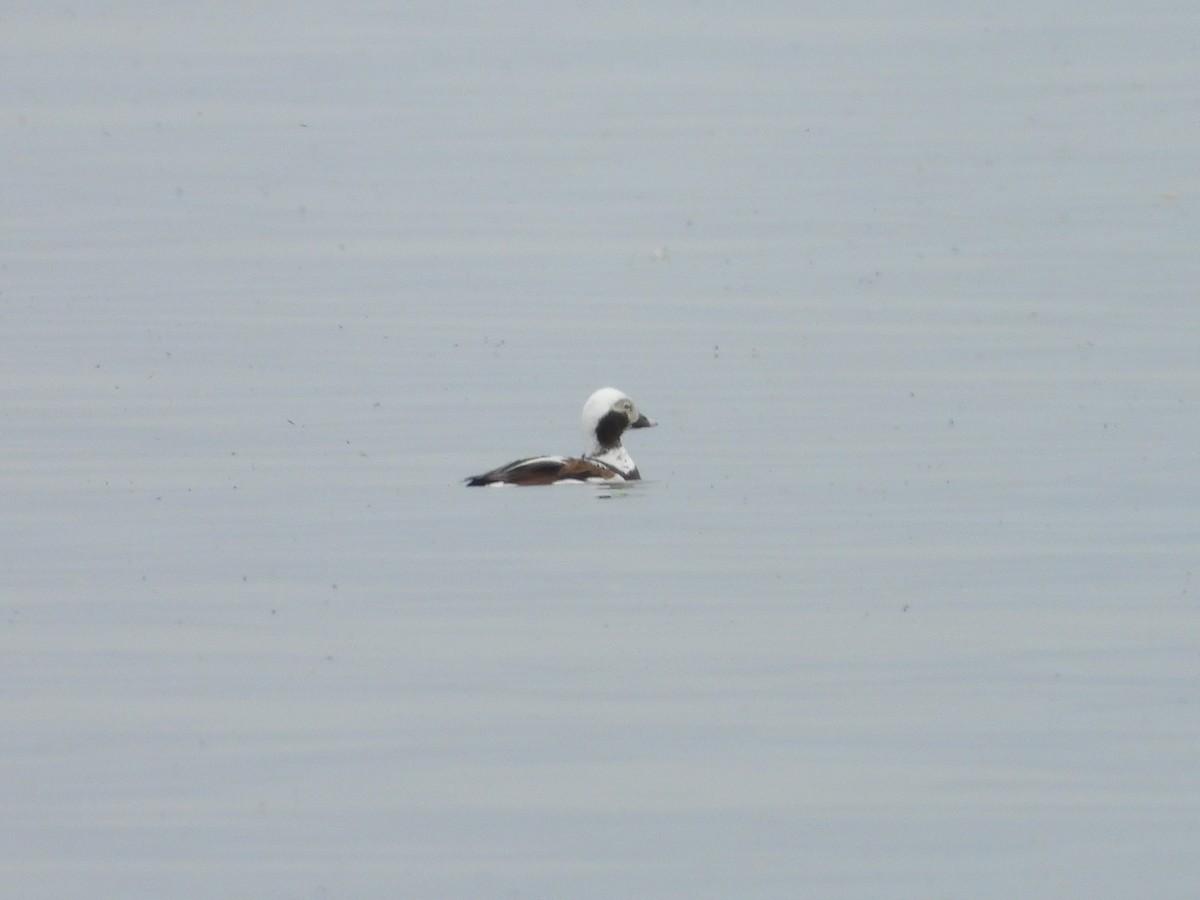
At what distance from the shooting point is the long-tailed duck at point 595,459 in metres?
17.2

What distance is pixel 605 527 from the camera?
16.1m

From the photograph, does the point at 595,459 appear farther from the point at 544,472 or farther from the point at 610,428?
the point at 544,472

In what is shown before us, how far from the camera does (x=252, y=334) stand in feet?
74.6

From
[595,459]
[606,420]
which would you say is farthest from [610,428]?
[595,459]

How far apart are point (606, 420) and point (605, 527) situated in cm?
240

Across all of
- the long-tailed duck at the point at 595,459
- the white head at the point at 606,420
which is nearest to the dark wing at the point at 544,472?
the long-tailed duck at the point at 595,459

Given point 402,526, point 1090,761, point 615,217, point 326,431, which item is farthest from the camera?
point 615,217

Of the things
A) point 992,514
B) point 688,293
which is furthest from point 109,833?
point 688,293

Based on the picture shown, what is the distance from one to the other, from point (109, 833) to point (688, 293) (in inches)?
616

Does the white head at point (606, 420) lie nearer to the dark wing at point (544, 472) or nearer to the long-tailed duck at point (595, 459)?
the long-tailed duck at point (595, 459)

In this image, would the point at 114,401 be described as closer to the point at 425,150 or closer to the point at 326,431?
the point at 326,431

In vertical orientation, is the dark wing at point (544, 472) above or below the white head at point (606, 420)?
below

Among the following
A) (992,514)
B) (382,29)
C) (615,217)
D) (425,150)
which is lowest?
(992,514)

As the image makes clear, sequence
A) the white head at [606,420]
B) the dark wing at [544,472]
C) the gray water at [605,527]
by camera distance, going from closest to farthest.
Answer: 1. the gray water at [605,527]
2. the dark wing at [544,472]
3. the white head at [606,420]
